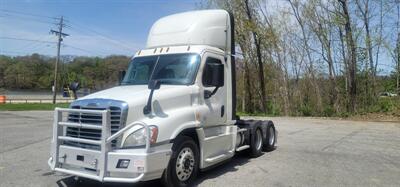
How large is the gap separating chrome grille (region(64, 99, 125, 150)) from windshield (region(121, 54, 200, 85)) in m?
1.41

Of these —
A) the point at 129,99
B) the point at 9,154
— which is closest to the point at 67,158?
the point at 129,99

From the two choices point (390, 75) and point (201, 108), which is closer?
point (201, 108)

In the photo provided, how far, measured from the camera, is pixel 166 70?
7566 millimetres

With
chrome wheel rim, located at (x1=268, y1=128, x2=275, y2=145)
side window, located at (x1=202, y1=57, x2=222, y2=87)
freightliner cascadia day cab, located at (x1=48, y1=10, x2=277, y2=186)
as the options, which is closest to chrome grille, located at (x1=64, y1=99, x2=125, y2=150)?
freightliner cascadia day cab, located at (x1=48, y1=10, x2=277, y2=186)

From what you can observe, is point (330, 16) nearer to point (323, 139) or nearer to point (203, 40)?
point (323, 139)

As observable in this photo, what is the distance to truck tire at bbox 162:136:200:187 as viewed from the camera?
21.4ft

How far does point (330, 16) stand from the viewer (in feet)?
89.4

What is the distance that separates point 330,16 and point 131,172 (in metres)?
24.4

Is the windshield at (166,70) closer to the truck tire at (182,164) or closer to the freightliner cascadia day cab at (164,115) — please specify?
the freightliner cascadia day cab at (164,115)

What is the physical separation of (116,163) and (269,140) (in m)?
5.97

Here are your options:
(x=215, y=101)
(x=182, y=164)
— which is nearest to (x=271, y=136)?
(x=215, y=101)

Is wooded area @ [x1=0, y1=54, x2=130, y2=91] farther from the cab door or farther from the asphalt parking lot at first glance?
the cab door

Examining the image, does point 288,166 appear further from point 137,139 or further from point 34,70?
point 34,70

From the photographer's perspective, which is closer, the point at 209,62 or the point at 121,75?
the point at 209,62
